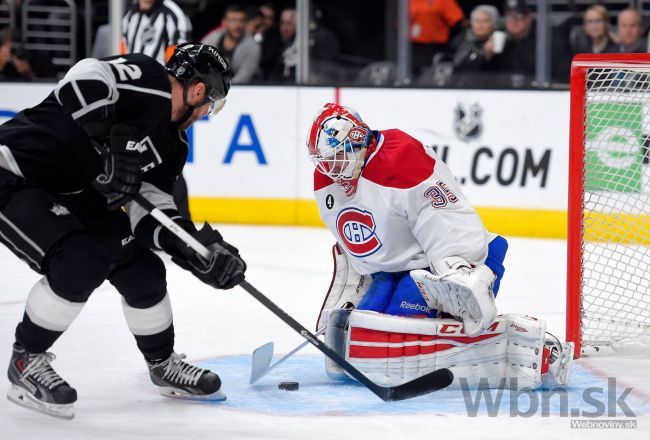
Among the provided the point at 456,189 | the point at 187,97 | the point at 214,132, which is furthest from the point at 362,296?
the point at 214,132

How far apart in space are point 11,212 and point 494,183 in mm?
3853

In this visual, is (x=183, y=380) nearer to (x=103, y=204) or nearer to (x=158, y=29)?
(x=103, y=204)

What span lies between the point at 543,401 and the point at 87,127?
1.32 metres

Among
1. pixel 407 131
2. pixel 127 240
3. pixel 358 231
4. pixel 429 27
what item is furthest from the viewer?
pixel 429 27

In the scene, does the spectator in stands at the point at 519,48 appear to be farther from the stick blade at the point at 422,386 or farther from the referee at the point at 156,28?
the stick blade at the point at 422,386

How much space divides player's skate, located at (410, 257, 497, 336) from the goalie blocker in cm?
8

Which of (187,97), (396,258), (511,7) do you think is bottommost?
(396,258)

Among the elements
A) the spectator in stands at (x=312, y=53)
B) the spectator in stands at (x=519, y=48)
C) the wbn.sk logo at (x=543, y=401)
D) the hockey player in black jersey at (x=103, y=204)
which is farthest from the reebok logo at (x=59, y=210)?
the spectator in stands at (x=312, y=53)

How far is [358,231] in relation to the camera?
10.7 ft

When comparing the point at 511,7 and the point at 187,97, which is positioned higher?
the point at 511,7

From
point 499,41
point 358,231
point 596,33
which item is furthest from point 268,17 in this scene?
point 358,231

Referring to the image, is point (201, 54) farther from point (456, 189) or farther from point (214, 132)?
point (214, 132)

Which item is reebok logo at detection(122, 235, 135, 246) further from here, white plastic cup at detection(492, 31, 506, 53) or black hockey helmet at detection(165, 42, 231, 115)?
white plastic cup at detection(492, 31, 506, 53)

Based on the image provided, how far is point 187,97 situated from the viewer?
9.87 feet
